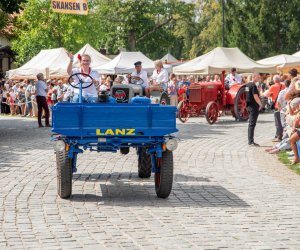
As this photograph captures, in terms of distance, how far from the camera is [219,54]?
3638 cm

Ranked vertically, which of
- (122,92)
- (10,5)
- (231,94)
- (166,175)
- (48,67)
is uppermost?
(10,5)

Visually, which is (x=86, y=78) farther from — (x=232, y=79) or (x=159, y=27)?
(x=159, y=27)

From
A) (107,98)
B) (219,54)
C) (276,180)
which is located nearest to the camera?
(107,98)

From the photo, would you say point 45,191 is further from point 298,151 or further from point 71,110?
point 298,151

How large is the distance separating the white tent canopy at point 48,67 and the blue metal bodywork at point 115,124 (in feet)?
84.6

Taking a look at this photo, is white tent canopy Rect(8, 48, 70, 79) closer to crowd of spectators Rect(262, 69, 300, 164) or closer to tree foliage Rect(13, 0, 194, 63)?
crowd of spectators Rect(262, 69, 300, 164)

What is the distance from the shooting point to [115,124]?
9836mm

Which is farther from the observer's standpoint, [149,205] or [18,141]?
[18,141]

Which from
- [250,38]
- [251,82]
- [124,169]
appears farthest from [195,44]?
[124,169]

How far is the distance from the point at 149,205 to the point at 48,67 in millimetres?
27217

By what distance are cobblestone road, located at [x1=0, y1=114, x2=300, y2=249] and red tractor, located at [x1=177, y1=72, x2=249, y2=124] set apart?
10281mm

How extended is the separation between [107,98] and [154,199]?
1.67 metres

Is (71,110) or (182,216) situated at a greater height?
(71,110)

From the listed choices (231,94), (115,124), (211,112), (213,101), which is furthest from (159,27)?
(115,124)
